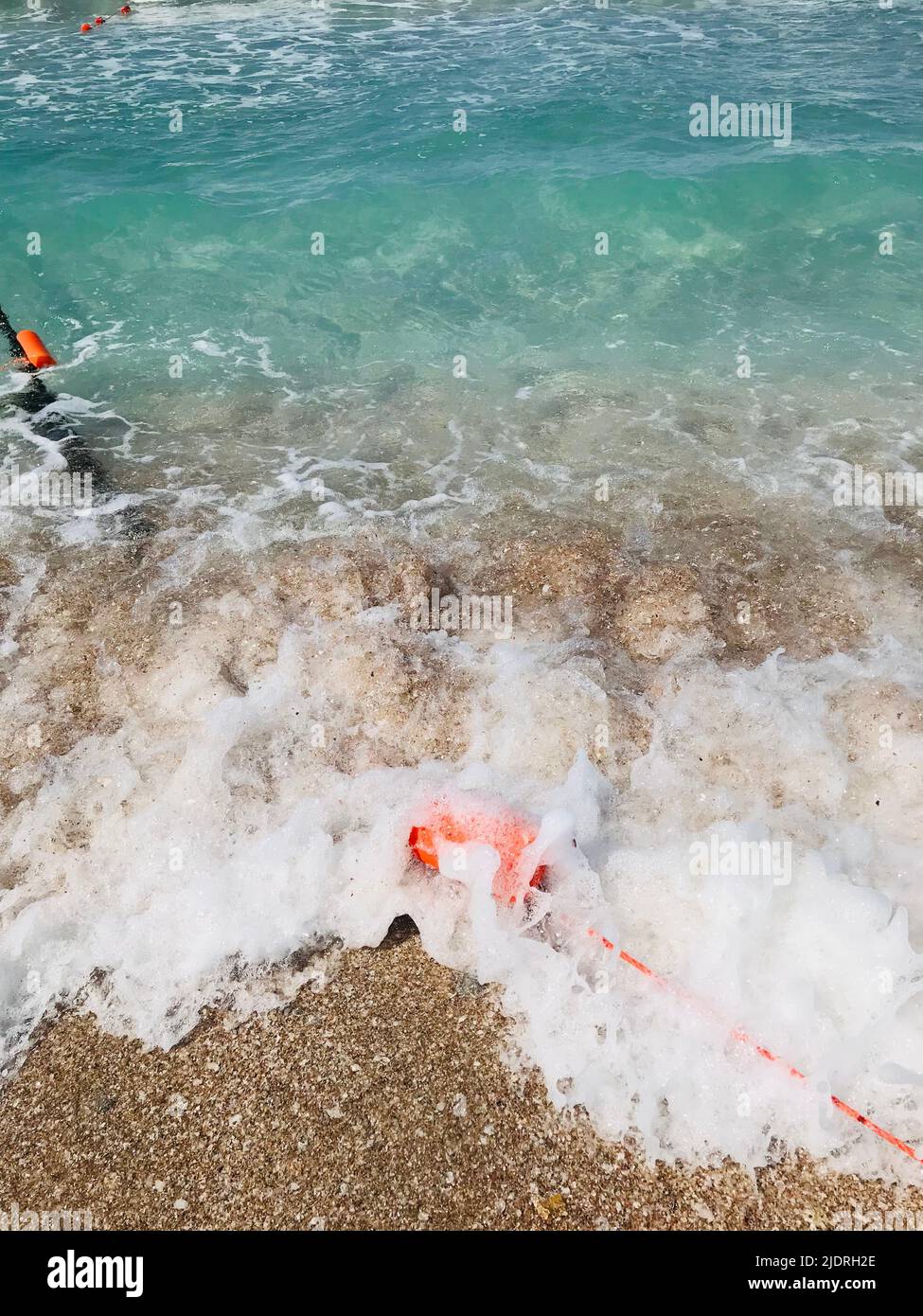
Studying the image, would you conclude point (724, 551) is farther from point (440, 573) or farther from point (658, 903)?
point (658, 903)

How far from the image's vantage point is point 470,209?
55.8 feet

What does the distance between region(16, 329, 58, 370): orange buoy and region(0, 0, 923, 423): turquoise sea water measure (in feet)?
2.24

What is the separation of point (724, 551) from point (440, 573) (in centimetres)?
305

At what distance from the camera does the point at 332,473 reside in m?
9.59

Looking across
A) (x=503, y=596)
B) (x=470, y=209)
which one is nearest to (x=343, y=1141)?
(x=503, y=596)

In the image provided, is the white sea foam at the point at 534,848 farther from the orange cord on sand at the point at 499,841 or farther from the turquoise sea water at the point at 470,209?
the turquoise sea water at the point at 470,209

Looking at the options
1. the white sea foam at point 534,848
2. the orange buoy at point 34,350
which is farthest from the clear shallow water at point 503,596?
the orange buoy at point 34,350

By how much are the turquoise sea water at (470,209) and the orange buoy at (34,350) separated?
68 cm

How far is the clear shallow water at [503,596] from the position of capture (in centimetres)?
455

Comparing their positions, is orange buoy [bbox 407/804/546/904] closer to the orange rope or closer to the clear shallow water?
the clear shallow water

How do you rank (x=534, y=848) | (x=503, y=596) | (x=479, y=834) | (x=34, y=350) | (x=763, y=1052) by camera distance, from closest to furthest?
(x=763, y=1052) < (x=534, y=848) < (x=479, y=834) < (x=503, y=596) < (x=34, y=350)

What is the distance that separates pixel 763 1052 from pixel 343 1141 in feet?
7.75

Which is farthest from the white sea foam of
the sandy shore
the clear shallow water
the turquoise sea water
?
the turquoise sea water

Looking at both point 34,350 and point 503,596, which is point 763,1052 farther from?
point 34,350
